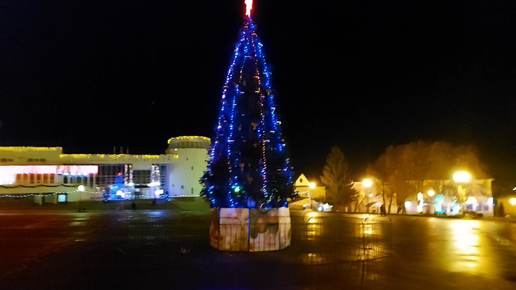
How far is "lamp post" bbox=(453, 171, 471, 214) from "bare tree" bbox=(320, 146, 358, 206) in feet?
45.8

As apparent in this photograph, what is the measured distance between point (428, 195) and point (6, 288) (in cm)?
4769

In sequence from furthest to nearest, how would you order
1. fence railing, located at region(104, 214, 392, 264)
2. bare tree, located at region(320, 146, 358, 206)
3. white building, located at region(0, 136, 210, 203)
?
white building, located at region(0, 136, 210, 203)
bare tree, located at region(320, 146, 358, 206)
fence railing, located at region(104, 214, 392, 264)

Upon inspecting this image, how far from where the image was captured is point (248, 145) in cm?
1480

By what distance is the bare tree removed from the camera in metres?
57.9

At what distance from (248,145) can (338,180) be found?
45154 mm

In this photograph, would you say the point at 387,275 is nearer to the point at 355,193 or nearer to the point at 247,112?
the point at 247,112

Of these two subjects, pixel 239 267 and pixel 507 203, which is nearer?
pixel 239 267

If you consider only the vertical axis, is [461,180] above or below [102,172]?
below

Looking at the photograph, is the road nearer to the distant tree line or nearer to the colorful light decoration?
the colorful light decoration

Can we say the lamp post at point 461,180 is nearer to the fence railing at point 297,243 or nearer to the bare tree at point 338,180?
the bare tree at point 338,180

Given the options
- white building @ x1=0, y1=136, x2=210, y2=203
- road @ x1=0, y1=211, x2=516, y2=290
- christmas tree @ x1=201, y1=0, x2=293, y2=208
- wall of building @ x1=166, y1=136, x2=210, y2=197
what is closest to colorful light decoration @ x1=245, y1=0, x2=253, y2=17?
christmas tree @ x1=201, y1=0, x2=293, y2=208

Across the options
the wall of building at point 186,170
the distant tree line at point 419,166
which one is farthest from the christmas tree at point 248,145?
the wall of building at point 186,170

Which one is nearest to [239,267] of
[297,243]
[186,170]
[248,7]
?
[297,243]

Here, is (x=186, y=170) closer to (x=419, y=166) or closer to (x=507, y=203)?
(x=419, y=166)
